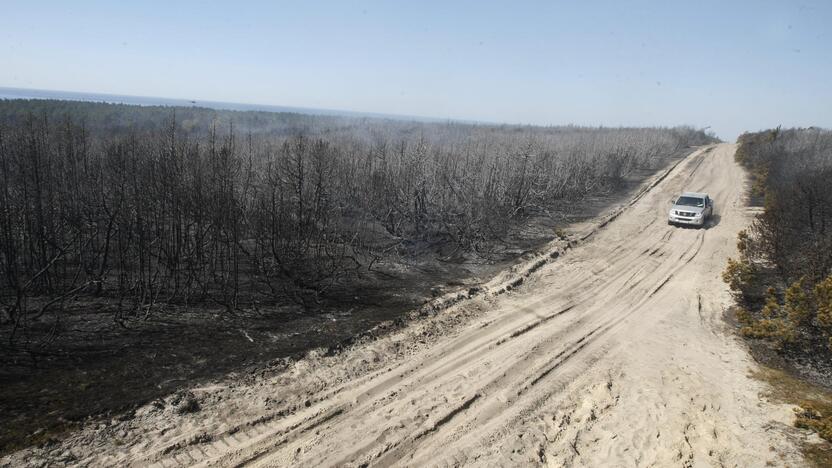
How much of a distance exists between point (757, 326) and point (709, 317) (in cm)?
134

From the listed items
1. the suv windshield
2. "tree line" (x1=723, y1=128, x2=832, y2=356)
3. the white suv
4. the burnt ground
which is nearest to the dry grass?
"tree line" (x1=723, y1=128, x2=832, y2=356)

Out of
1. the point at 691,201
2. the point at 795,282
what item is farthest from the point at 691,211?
the point at 795,282

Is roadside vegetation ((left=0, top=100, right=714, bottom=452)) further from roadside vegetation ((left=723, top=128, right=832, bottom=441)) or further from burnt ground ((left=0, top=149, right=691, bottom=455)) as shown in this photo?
roadside vegetation ((left=723, top=128, right=832, bottom=441))

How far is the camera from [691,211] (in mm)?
20312

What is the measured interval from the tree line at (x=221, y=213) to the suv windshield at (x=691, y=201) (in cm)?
617

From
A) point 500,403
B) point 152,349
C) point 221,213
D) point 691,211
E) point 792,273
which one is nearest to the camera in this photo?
point 500,403

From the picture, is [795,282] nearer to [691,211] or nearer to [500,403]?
[500,403]

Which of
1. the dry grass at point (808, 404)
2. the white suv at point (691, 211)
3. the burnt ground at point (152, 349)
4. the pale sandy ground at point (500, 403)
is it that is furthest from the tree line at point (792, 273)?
the burnt ground at point (152, 349)

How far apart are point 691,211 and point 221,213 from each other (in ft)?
64.4

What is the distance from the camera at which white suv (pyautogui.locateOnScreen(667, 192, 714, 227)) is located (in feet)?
66.2

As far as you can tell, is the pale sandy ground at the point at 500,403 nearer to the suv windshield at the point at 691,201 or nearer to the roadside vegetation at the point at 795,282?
the roadside vegetation at the point at 795,282

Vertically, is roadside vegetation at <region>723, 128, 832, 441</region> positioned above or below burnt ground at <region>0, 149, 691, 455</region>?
above

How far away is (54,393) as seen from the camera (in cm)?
687

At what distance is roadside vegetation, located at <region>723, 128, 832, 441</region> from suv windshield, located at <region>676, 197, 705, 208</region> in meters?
2.73
